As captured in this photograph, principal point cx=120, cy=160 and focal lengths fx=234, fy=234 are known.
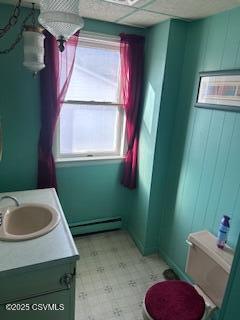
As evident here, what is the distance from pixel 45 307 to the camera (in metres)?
1.26

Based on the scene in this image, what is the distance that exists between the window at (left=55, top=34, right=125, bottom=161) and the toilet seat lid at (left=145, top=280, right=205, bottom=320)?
1400mm

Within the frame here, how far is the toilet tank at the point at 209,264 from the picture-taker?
4.67ft

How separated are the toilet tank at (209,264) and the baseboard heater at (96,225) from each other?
1.15 m

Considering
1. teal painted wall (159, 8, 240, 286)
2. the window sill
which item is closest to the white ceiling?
teal painted wall (159, 8, 240, 286)

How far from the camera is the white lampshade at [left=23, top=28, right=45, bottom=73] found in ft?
4.95

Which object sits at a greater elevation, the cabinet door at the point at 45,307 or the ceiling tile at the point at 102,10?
the ceiling tile at the point at 102,10

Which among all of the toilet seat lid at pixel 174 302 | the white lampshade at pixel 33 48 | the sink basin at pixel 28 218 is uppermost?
the white lampshade at pixel 33 48

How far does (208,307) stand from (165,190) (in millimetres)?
1042

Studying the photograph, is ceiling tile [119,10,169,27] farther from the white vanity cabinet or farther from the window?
the white vanity cabinet

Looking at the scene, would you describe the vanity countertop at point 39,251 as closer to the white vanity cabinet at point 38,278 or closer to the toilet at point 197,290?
the white vanity cabinet at point 38,278

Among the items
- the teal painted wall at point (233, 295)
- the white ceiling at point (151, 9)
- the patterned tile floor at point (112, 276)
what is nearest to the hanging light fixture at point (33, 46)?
the white ceiling at point (151, 9)

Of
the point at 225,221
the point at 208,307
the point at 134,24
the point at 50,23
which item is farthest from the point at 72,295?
the point at 134,24

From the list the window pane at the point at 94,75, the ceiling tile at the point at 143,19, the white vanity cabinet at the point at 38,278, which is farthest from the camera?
the window pane at the point at 94,75

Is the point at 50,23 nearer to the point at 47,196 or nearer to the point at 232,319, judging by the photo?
the point at 47,196
